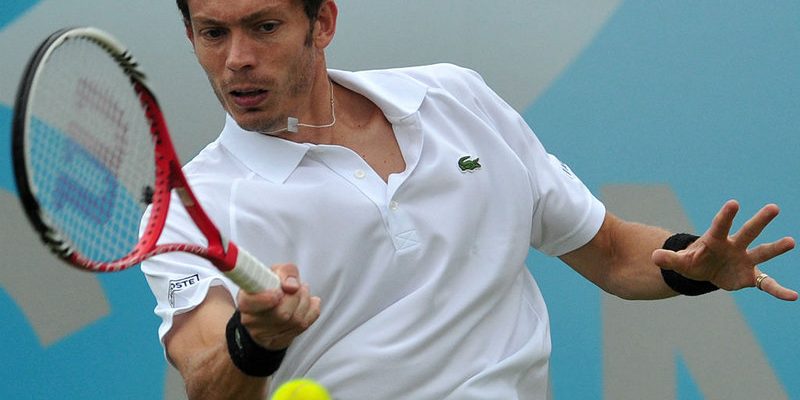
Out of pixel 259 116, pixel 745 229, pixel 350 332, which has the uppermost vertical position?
pixel 745 229

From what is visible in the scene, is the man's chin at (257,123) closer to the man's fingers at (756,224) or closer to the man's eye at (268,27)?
the man's eye at (268,27)

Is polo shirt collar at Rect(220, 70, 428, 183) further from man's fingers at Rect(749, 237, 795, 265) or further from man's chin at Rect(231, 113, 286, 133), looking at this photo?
man's fingers at Rect(749, 237, 795, 265)

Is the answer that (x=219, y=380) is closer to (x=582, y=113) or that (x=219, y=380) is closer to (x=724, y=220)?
(x=724, y=220)

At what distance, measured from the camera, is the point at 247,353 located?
1803 millimetres

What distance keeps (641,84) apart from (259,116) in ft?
3.72

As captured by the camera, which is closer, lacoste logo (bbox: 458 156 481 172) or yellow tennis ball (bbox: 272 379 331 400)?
yellow tennis ball (bbox: 272 379 331 400)

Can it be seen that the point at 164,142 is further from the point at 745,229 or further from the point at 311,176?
the point at 745,229

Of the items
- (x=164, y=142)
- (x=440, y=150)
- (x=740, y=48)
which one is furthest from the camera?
(x=740, y=48)

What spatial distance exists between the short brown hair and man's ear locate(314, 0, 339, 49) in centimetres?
3

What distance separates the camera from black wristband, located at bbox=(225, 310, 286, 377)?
1795mm

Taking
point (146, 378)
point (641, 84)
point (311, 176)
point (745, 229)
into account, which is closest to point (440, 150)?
point (311, 176)

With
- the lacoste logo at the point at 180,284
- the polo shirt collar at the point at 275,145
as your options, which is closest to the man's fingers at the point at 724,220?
the polo shirt collar at the point at 275,145

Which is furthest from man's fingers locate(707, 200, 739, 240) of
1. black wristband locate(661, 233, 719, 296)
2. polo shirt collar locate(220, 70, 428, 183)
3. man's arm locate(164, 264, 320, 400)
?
man's arm locate(164, 264, 320, 400)

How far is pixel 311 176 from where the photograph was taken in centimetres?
223
